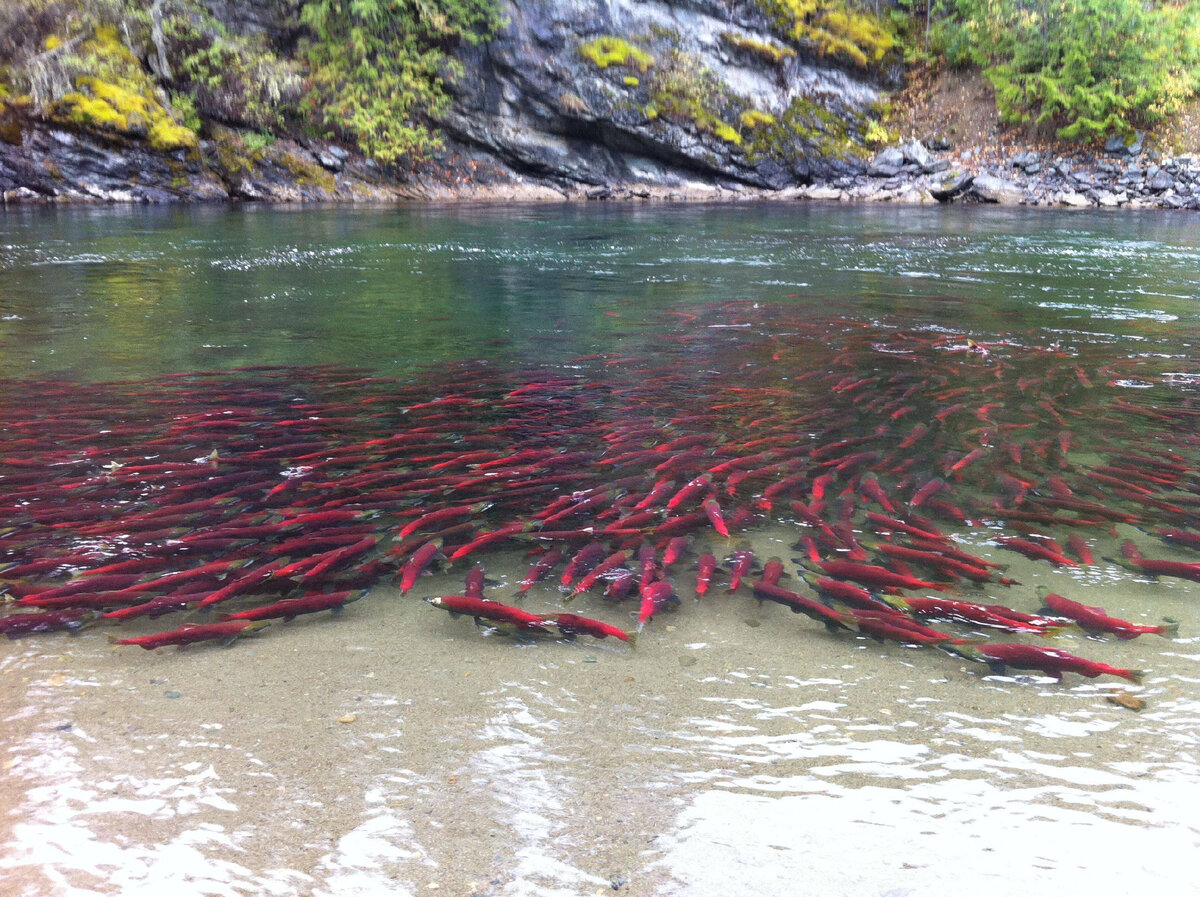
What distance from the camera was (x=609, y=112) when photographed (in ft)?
→ 100

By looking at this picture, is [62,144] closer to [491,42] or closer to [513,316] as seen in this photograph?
[491,42]

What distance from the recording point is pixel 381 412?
19.0 ft

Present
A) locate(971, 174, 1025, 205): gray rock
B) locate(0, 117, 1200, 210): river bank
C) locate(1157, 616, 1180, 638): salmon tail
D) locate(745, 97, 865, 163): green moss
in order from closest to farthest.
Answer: locate(1157, 616, 1180, 638): salmon tail, locate(0, 117, 1200, 210): river bank, locate(971, 174, 1025, 205): gray rock, locate(745, 97, 865, 163): green moss

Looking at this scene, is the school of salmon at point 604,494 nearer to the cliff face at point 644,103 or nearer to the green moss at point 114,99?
the green moss at point 114,99

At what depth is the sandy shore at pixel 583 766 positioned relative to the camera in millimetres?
2018

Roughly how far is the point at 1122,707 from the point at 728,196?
3098 centimetres

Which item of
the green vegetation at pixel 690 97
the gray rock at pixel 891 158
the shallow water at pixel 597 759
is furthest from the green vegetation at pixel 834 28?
the shallow water at pixel 597 759

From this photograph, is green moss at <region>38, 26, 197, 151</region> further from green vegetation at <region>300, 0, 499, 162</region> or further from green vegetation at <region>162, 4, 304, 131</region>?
green vegetation at <region>300, 0, 499, 162</region>

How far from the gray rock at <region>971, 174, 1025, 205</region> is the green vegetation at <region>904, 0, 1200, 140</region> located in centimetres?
376

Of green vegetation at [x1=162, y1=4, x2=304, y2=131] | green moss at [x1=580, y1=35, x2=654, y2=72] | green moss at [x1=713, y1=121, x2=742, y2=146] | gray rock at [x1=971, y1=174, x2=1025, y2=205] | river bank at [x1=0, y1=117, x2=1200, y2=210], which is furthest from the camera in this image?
green moss at [x1=713, y1=121, x2=742, y2=146]

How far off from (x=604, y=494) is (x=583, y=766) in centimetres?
202

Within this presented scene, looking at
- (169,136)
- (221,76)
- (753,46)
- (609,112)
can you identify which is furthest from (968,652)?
(753,46)

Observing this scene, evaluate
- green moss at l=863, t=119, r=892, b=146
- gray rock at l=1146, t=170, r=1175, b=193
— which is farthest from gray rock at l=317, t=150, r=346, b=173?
gray rock at l=1146, t=170, r=1175, b=193

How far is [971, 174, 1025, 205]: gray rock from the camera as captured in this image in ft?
92.7
